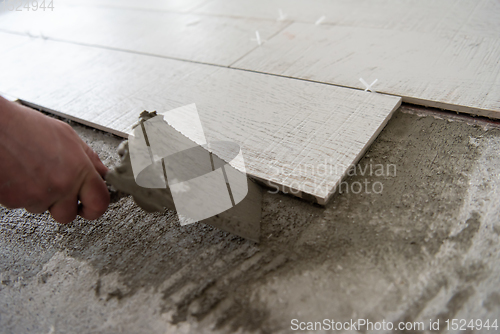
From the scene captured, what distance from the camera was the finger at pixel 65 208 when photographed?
46.9 inches

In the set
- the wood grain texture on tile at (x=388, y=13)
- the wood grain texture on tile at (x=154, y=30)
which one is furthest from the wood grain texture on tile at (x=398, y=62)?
the wood grain texture on tile at (x=154, y=30)

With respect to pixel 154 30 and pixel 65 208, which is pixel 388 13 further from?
pixel 65 208

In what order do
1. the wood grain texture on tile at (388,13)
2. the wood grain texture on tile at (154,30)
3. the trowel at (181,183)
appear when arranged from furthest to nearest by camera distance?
the wood grain texture on tile at (154,30) < the wood grain texture on tile at (388,13) < the trowel at (181,183)

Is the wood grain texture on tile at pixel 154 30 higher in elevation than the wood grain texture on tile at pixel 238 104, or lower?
higher

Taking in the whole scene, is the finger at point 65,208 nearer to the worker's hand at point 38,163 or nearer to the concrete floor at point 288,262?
the worker's hand at point 38,163

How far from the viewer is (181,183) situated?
121cm

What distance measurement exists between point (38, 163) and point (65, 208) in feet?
0.57

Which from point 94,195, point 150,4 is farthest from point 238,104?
point 150,4

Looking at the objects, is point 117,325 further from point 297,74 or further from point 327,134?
point 297,74

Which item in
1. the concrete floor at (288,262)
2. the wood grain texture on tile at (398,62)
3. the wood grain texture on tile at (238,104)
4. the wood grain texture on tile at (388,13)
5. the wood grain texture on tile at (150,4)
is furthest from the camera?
the wood grain texture on tile at (150,4)

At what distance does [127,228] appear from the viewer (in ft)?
4.50

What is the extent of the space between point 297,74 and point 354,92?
0.37 metres

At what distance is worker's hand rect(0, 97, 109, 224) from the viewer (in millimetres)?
1128

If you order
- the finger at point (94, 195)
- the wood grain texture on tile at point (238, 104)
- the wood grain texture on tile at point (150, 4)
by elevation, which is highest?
the wood grain texture on tile at point (150, 4)
